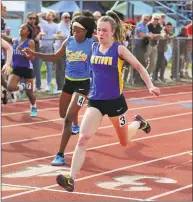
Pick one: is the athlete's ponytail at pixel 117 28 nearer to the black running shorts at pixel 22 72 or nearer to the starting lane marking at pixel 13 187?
the starting lane marking at pixel 13 187

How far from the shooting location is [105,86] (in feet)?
23.1

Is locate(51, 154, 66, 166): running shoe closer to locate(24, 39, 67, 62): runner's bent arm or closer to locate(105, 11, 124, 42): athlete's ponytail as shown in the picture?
locate(24, 39, 67, 62): runner's bent arm

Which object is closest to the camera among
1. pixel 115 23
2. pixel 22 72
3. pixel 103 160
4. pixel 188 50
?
pixel 115 23

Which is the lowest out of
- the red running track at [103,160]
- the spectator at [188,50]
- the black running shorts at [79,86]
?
the red running track at [103,160]

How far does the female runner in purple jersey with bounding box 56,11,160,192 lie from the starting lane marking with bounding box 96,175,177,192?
2177 millimetres

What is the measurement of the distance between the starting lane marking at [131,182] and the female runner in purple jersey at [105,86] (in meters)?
2.18

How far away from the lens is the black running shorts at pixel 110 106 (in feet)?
23.7

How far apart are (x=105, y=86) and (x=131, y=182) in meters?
3.08

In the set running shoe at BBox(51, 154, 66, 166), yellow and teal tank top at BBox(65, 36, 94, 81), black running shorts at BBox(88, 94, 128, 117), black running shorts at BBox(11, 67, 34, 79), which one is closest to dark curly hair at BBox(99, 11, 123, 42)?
black running shorts at BBox(88, 94, 128, 117)

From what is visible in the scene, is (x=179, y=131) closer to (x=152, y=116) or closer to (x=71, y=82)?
(x=152, y=116)

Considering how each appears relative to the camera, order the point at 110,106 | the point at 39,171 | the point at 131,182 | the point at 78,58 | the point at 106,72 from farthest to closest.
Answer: the point at 39,171, the point at 131,182, the point at 78,58, the point at 110,106, the point at 106,72

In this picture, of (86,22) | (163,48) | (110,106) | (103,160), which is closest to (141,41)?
(163,48)

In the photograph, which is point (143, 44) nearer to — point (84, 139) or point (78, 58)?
point (78, 58)

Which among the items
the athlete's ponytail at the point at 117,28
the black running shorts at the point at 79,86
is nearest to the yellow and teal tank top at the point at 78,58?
the black running shorts at the point at 79,86
